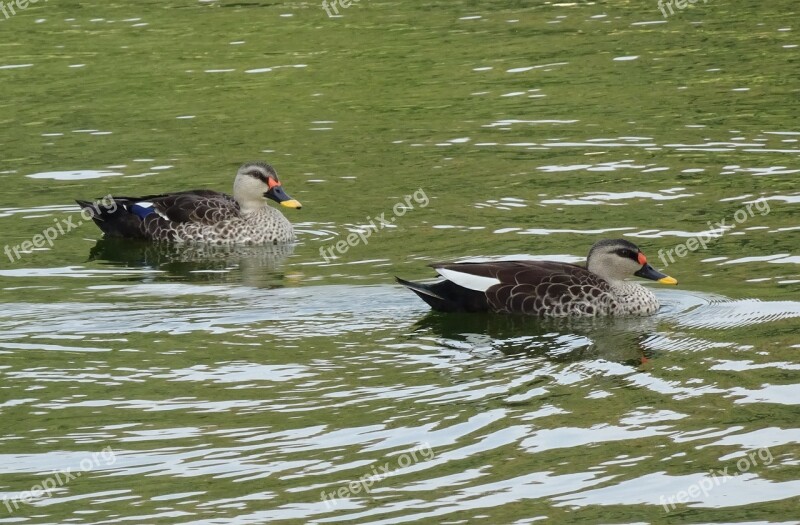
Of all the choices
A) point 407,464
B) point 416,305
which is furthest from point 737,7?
point 407,464

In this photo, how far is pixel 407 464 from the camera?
10086 mm

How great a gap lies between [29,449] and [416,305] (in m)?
4.51

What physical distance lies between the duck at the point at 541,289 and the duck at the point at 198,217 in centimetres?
379

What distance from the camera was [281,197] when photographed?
17297 millimetres

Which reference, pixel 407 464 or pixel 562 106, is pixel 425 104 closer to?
pixel 562 106

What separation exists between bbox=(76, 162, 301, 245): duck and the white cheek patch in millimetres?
3835
